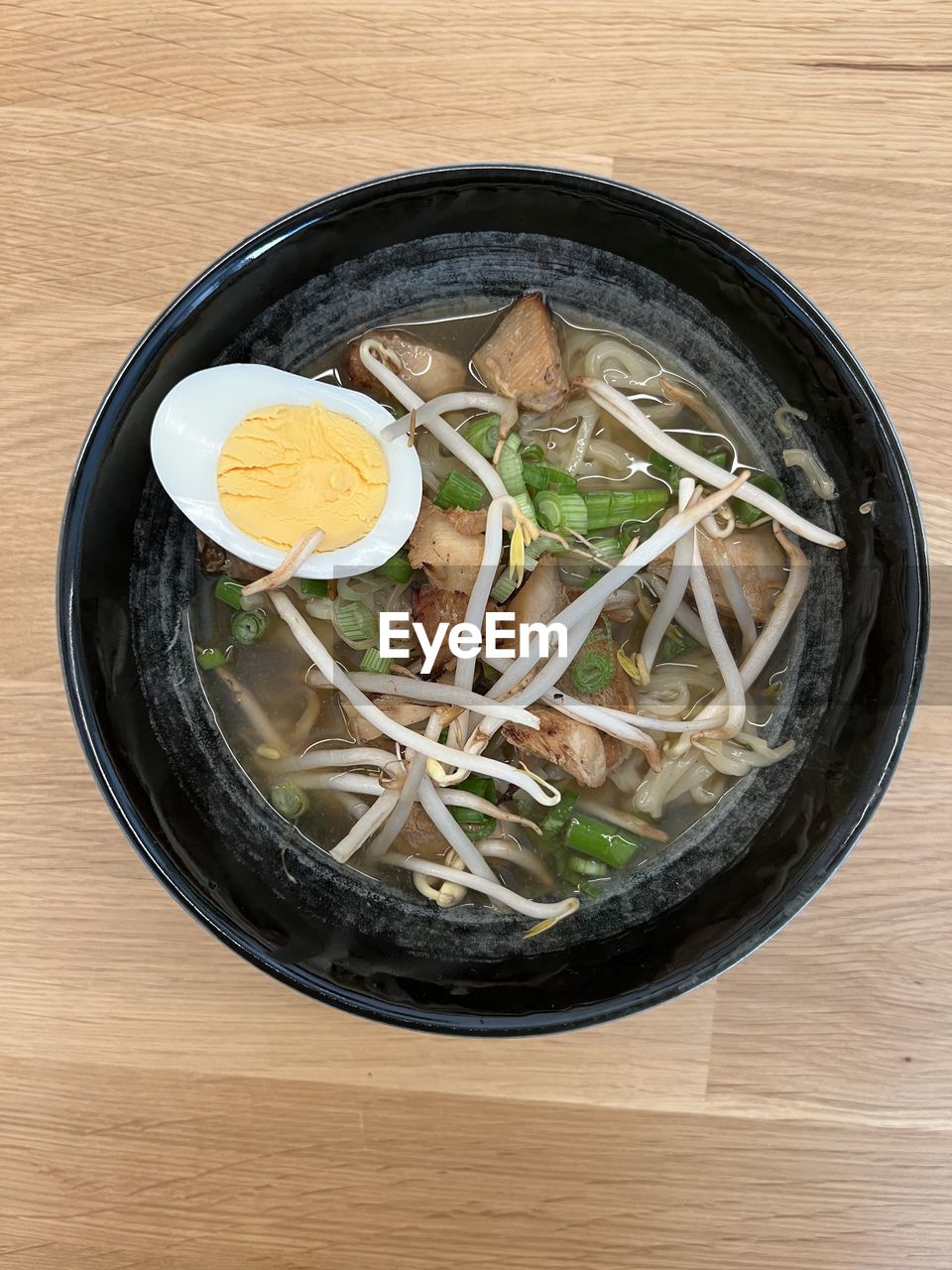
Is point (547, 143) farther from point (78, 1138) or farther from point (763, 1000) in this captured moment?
point (78, 1138)

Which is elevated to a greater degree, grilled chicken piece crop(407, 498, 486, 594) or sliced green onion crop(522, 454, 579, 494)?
sliced green onion crop(522, 454, 579, 494)

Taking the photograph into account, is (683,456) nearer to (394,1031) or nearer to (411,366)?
(411,366)

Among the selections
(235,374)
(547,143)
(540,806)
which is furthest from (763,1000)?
(547,143)

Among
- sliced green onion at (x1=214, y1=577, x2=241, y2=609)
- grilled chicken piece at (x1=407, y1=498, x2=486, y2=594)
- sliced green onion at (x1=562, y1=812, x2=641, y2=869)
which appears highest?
grilled chicken piece at (x1=407, y1=498, x2=486, y2=594)

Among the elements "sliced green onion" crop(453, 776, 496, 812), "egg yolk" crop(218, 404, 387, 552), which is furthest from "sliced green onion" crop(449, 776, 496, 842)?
"egg yolk" crop(218, 404, 387, 552)

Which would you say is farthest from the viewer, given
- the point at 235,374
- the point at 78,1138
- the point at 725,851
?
the point at 78,1138

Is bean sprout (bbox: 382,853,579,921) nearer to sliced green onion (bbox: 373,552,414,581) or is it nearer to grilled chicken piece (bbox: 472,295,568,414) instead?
sliced green onion (bbox: 373,552,414,581)
